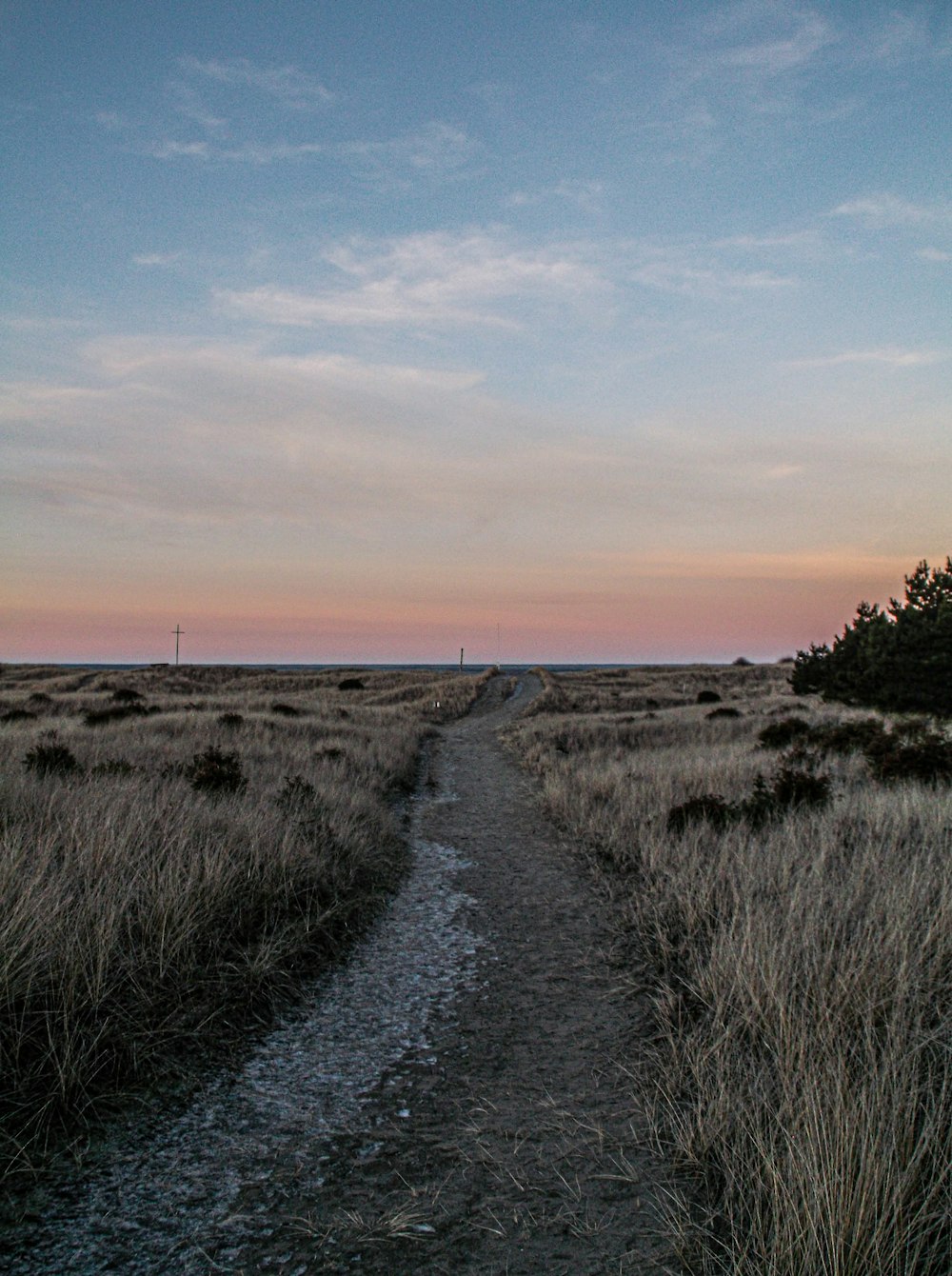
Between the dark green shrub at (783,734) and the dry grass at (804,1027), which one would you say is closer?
the dry grass at (804,1027)

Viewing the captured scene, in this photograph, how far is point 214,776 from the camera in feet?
36.6

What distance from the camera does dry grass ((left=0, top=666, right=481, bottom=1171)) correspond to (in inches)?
170

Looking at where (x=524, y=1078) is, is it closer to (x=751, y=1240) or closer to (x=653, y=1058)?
(x=653, y=1058)

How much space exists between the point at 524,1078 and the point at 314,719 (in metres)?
20.0

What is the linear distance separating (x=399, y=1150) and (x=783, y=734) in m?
17.1

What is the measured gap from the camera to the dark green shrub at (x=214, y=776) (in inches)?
429

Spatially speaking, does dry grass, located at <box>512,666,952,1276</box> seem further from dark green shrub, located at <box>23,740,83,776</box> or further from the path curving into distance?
dark green shrub, located at <box>23,740,83,776</box>

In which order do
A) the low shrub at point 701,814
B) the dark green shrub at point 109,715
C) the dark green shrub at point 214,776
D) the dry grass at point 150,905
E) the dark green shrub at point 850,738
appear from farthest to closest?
1. the dark green shrub at point 109,715
2. the dark green shrub at point 850,738
3. the dark green shrub at point 214,776
4. the low shrub at point 701,814
5. the dry grass at point 150,905

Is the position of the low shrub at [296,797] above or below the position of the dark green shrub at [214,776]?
below

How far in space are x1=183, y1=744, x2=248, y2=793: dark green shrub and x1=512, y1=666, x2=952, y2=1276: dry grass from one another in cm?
506

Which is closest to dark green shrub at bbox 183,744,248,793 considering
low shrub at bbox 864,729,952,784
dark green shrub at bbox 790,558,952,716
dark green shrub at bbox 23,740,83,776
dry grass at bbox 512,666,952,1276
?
dark green shrub at bbox 23,740,83,776

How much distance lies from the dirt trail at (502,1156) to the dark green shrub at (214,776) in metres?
5.17

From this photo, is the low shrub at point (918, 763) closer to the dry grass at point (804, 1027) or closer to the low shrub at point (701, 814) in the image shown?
the dry grass at point (804, 1027)

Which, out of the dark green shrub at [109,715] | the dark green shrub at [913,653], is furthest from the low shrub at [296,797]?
the dark green shrub at [913,653]
